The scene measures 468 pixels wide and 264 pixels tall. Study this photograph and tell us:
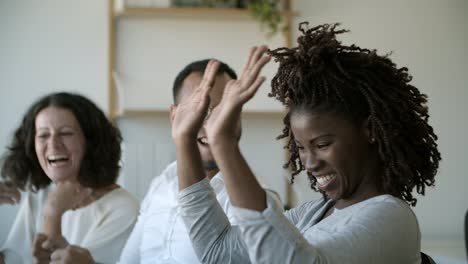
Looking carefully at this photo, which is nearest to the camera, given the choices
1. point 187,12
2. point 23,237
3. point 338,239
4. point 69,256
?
point 338,239

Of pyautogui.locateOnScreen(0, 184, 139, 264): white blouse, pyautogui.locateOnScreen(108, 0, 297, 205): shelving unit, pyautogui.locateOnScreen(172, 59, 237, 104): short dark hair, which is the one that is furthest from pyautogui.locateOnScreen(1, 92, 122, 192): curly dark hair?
pyautogui.locateOnScreen(108, 0, 297, 205): shelving unit

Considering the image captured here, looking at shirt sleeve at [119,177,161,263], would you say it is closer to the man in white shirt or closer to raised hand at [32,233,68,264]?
the man in white shirt

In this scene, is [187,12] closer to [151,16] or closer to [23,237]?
[151,16]

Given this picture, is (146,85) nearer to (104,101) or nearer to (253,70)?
(104,101)

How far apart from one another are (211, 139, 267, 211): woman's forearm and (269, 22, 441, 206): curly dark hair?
9.8 inches

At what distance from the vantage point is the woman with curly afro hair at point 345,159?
1047 mm

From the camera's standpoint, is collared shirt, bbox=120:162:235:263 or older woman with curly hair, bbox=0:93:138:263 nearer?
collared shirt, bbox=120:162:235:263

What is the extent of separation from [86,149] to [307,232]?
131 cm

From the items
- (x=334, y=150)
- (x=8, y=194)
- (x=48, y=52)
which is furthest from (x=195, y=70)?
(x=48, y=52)

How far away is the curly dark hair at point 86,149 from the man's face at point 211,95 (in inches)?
19.0

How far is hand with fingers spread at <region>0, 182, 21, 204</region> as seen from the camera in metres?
2.20

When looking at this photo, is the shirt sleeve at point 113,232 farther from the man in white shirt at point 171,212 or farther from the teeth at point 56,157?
the teeth at point 56,157

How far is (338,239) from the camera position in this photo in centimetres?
103

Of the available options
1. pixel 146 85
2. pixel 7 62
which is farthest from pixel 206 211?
pixel 7 62
